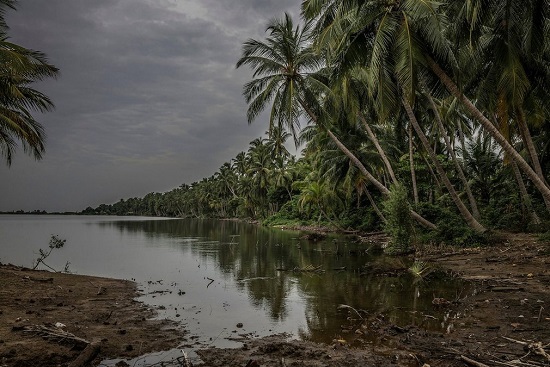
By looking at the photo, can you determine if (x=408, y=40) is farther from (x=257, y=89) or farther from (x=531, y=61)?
(x=257, y=89)

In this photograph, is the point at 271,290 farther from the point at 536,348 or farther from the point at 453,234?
the point at 453,234

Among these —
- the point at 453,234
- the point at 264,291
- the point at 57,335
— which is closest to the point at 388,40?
the point at 264,291

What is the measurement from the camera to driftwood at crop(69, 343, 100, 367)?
599cm

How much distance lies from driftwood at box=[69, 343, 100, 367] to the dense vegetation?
427 inches

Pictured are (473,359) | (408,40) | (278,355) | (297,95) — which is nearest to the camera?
(473,359)

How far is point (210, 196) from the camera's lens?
4392 inches

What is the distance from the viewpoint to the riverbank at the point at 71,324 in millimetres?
6414

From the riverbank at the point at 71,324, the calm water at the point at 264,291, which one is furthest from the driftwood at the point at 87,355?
the calm water at the point at 264,291

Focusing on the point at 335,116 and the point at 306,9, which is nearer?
the point at 306,9

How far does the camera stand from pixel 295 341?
24.5 ft

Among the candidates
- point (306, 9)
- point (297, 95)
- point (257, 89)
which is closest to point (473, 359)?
point (306, 9)

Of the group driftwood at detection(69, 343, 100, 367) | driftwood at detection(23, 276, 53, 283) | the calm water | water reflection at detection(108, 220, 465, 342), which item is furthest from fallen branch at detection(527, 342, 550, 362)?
driftwood at detection(23, 276, 53, 283)

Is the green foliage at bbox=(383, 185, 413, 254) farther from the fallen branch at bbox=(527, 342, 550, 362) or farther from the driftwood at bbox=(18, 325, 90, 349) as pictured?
the driftwood at bbox=(18, 325, 90, 349)

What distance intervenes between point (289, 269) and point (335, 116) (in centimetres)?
1100
